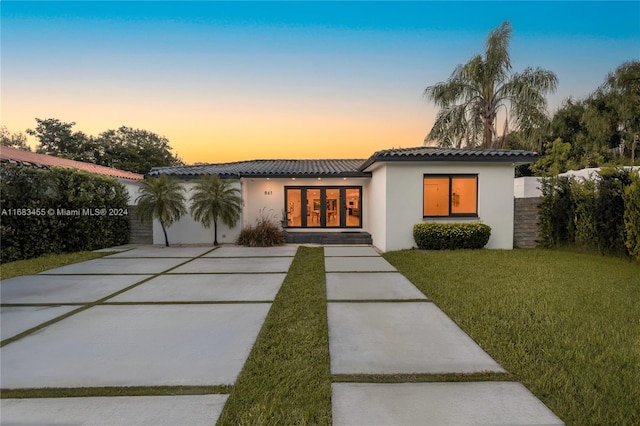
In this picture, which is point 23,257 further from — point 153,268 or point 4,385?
point 4,385

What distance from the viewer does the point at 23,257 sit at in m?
7.98

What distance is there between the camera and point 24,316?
393 cm

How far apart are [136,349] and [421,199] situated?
8.40 m

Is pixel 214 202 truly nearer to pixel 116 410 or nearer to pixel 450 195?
pixel 450 195

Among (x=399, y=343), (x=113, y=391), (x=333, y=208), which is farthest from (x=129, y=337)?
(x=333, y=208)

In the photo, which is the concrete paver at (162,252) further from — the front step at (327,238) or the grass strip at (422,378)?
the grass strip at (422,378)

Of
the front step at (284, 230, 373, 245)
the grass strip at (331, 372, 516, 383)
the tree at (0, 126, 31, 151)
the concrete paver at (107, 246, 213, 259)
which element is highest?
the tree at (0, 126, 31, 151)

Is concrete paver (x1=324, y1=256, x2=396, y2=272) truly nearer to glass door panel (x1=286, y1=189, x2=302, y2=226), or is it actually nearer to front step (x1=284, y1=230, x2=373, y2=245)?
front step (x1=284, y1=230, x2=373, y2=245)

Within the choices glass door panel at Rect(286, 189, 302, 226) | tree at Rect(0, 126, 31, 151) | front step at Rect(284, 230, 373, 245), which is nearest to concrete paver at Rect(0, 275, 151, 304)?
front step at Rect(284, 230, 373, 245)

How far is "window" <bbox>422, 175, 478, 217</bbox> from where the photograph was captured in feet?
31.6

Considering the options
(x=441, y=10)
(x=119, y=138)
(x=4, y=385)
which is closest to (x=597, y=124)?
(x=441, y=10)

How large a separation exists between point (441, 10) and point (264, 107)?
8.42 metres

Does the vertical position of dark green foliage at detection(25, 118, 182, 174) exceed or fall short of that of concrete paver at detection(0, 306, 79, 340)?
it exceeds it

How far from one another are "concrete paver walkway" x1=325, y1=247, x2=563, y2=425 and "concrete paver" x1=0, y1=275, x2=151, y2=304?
3984 millimetres
